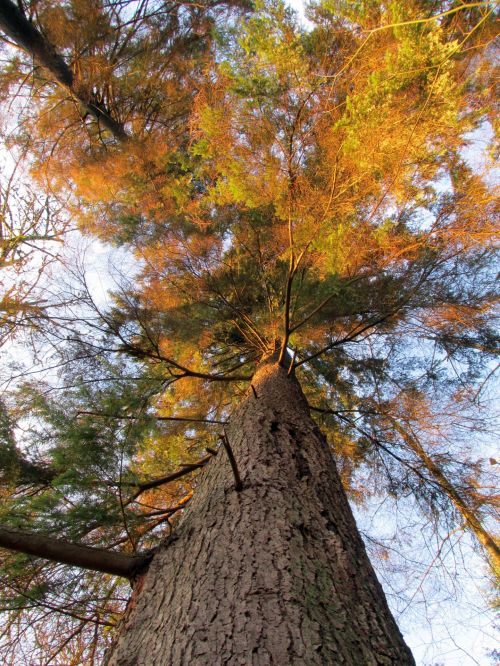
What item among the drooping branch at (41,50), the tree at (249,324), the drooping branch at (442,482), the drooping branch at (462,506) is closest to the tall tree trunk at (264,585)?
the tree at (249,324)

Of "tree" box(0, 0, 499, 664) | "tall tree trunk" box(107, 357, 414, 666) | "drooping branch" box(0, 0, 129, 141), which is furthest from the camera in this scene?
"drooping branch" box(0, 0, 129, 141)

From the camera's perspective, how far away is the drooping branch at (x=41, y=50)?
507 cm

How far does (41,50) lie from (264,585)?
6821 millimetres

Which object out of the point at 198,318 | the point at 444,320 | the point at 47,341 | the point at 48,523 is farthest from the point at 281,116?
the point at 48,523

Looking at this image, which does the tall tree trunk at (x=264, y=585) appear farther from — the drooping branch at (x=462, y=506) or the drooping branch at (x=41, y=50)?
the drooping branch at (x=41, y=50)

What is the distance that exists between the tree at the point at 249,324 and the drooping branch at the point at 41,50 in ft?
0.12

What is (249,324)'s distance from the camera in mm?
5125

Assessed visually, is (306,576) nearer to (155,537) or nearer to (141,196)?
(155,537)

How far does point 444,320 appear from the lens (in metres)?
4.52

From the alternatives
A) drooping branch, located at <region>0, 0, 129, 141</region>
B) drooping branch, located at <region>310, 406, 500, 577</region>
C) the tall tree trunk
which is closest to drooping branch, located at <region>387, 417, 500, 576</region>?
drooping branch, located at <region>310, 406, 500, 577</region>

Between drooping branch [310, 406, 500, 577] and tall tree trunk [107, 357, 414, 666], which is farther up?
drooping branch [310, 406, 500, 577]

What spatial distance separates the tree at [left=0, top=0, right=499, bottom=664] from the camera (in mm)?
1543

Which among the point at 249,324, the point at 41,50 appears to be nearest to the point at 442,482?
the point at 249,324

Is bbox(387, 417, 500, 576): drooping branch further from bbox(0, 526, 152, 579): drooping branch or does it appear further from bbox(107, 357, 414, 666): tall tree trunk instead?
bbox(0, 526, 152, 579): drooping branch
